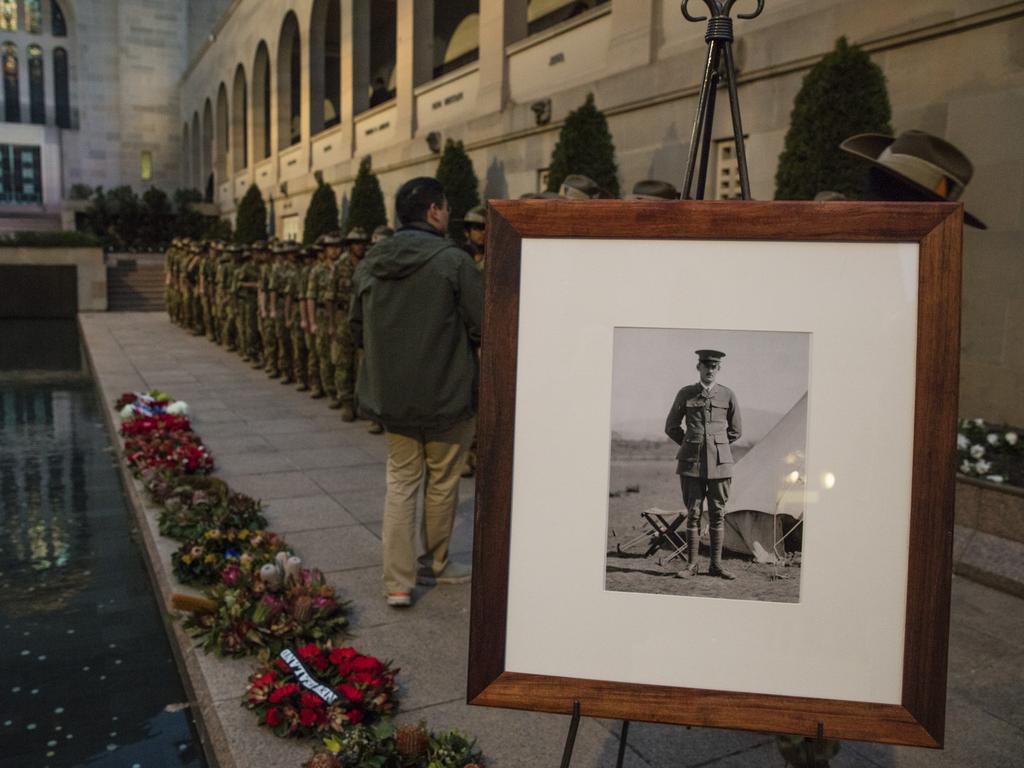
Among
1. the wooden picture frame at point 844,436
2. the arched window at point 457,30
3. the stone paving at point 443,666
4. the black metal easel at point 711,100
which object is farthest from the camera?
the arched window at point 457,30

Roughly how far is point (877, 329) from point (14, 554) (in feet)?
19.1

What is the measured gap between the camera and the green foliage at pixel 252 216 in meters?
30.7

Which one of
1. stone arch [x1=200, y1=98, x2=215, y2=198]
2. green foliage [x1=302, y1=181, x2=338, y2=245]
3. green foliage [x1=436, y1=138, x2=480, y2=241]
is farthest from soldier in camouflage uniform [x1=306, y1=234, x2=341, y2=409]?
stone arch [x1=200, y1=98, x2=215, y2=198]

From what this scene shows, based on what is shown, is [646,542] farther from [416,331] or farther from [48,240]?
[48,240]

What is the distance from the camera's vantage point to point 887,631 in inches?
66.1

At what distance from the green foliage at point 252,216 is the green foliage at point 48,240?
182 inches

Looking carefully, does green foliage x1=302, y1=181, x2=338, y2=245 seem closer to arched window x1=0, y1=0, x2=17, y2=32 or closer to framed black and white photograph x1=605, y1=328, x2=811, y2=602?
framed black and white photograph x1=605, y1=328, x2=811, y2=602

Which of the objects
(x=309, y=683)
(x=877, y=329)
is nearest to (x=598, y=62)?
(x=309, y=683)

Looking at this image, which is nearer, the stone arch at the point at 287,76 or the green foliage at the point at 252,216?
the stone arch at the point at 287,76

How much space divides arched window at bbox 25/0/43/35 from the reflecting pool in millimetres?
56339

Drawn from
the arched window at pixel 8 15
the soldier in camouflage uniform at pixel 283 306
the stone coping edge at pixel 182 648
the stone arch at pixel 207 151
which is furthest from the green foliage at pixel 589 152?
the arched window at pixel 8 15

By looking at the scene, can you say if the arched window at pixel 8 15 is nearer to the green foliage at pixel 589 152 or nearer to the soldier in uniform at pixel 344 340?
the soldier in uniform at pixel 344 340

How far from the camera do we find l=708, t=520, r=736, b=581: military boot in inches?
69.6

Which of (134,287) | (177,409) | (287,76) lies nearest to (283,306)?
(177,409)
